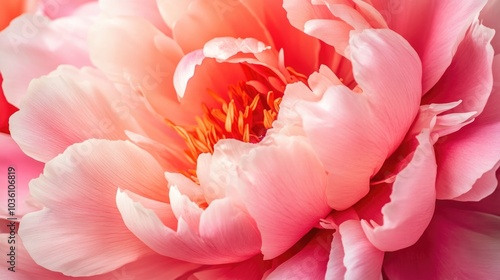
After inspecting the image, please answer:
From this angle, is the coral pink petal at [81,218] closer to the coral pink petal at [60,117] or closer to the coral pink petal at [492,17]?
the coral pink petal at [60,117]

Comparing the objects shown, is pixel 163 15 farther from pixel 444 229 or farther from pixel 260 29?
→ pixel 444 229

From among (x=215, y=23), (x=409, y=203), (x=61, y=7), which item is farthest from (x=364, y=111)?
(x=61, y=7)

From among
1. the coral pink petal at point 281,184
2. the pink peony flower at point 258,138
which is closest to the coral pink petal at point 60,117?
the pink peony flower at point 258,138

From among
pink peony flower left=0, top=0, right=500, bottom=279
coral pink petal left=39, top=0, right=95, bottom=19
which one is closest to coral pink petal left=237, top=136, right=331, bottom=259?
pink peony flower left=0, top=0, right=500, bottom=279

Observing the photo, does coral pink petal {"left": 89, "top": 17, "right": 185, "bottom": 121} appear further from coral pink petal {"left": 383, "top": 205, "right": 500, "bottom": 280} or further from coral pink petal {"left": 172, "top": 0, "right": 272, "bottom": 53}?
coral pink petal {"left": 383, "top": 205, "right": 500, "bottom": 280}

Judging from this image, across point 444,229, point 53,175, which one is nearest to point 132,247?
point 53,175
